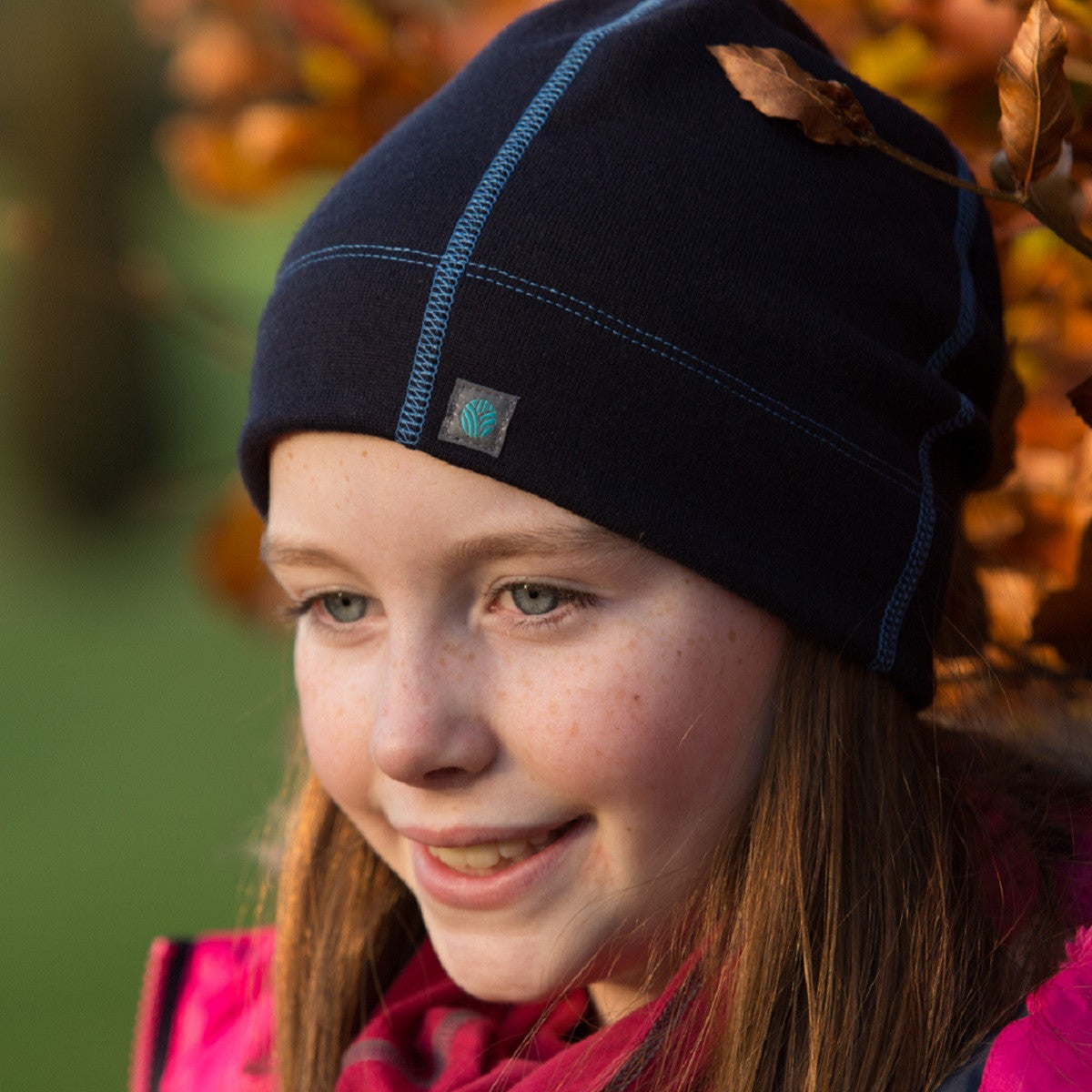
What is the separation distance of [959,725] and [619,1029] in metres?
0.60

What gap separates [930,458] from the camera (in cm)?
162

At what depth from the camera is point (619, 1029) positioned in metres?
1.59

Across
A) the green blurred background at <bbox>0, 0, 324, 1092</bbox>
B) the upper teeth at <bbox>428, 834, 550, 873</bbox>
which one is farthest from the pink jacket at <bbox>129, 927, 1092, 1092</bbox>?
the upper teeth at <bbox>428, 834, 550, 873</bbox>

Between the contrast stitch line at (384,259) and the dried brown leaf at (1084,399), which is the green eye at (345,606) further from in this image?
the dried brown leaf at (1084,399)

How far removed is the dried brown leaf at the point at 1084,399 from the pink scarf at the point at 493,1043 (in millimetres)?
756

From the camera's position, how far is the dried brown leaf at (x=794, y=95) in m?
1.40

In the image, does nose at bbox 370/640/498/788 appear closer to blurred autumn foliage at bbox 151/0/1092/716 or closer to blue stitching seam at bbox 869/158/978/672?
blue stitching seam at bbox 869/158/978/672

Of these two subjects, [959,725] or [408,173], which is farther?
[959,725]

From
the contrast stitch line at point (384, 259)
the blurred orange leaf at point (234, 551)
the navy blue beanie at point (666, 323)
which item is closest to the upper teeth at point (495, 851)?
the navy blue beanie at point (666, 323)

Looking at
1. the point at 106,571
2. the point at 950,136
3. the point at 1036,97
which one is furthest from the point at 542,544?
the point at 106,571

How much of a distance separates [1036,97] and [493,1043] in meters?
1.32

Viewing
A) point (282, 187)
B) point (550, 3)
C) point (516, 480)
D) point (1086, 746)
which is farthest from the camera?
point (282, 187)

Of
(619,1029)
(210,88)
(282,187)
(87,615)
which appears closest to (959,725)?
(619,1029)

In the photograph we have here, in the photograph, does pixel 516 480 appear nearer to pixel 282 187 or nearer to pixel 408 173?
pixel 408 173
